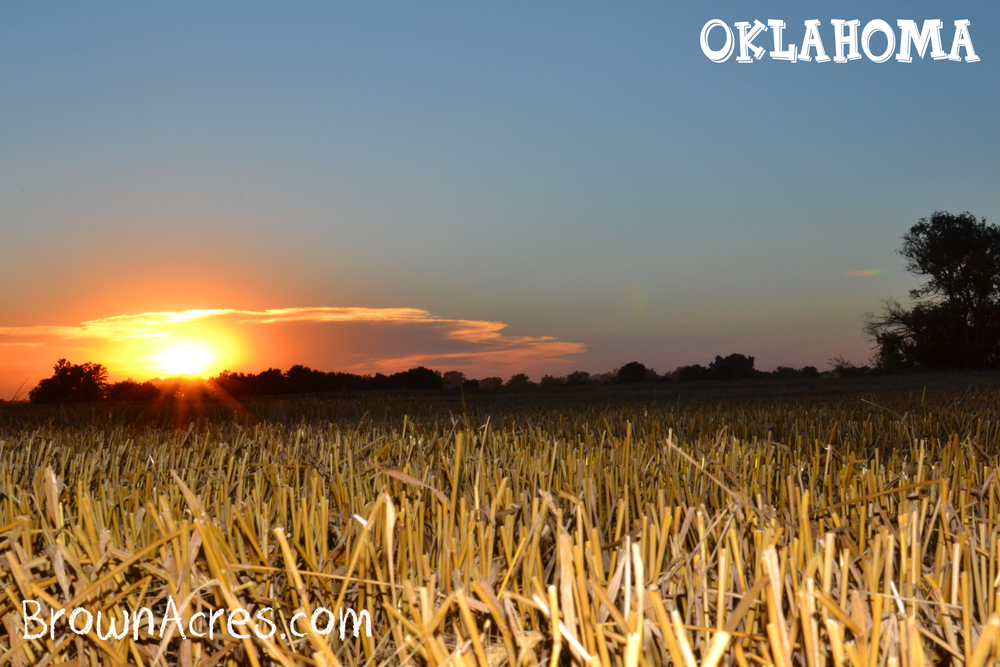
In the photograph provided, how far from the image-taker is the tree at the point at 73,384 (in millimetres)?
10969

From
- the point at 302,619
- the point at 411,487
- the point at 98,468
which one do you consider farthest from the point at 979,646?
the point at 98,468

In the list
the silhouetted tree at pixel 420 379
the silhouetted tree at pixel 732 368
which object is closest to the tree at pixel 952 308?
the silhouetted tree at pixel 732 368

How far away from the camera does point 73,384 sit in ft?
36.5

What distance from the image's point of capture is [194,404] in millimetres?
7672

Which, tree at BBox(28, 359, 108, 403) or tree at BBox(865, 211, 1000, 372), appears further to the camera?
tree at BBox(865, 211, 1000, 372)

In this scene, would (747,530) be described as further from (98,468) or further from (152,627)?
(98,468)

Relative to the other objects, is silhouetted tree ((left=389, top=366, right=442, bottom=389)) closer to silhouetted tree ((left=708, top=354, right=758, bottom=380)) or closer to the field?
silhouetted tree ((left=708, top=354, right=758, bottom=380))

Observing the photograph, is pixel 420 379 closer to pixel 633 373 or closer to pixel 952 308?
pixel 633 373

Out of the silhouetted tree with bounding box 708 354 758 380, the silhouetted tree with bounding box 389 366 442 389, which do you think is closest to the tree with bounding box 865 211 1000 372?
the silhouetted tree with bounding box 708 354 758 380

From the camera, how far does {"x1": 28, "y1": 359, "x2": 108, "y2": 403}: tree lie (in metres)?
11.0

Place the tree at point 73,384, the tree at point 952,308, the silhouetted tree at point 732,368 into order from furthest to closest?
the tree at point 952,308 < the silhouetted tree at point 732,368 < the tree at point 73,384

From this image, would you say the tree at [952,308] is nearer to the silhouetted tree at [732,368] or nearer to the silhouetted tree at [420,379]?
the silhouetted tree at [732,368]

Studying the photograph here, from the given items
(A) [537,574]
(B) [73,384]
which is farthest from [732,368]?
(A) [537,574]

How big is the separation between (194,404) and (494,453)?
20.6 feet
